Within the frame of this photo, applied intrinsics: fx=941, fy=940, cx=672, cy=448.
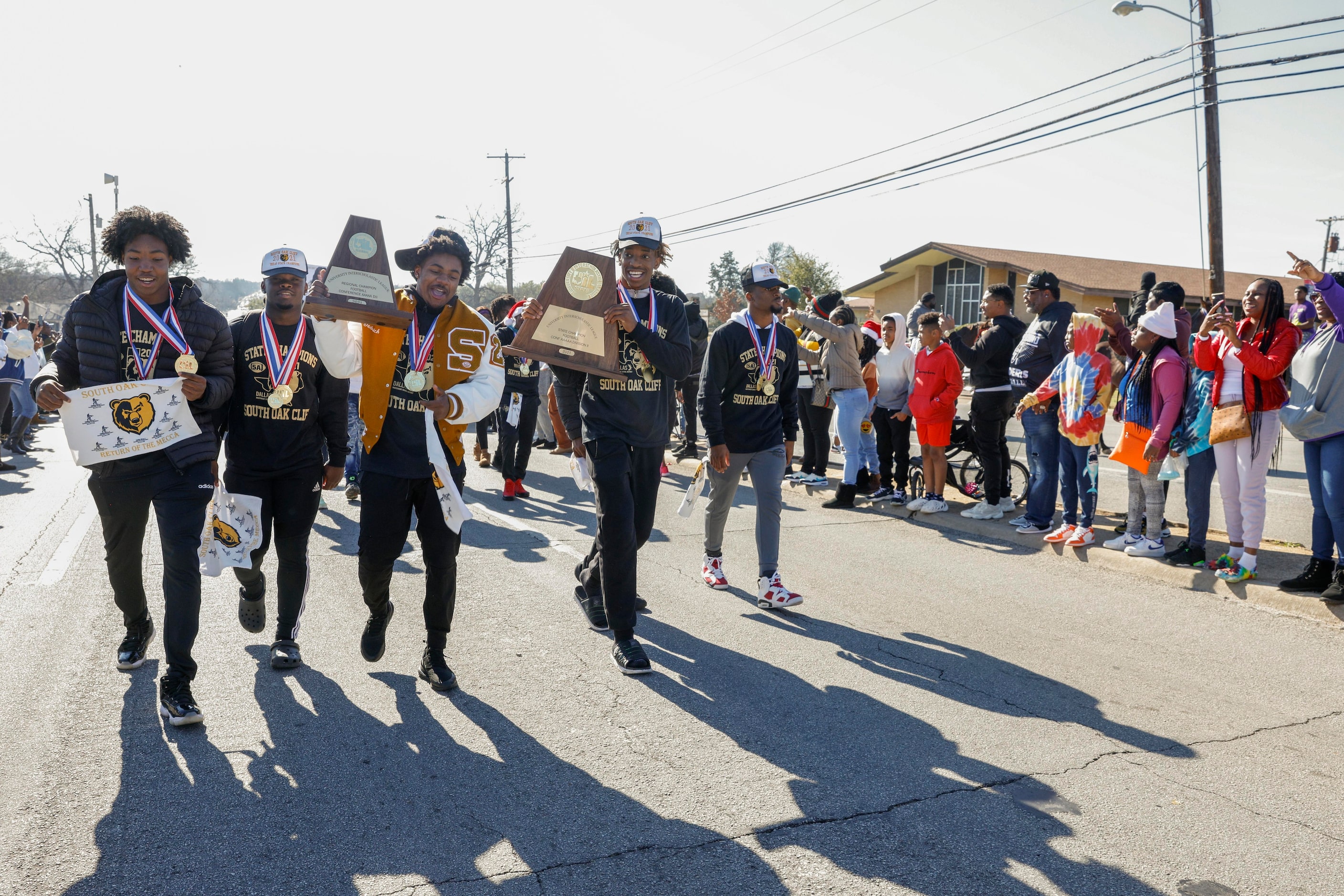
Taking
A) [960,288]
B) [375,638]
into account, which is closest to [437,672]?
[375,638]

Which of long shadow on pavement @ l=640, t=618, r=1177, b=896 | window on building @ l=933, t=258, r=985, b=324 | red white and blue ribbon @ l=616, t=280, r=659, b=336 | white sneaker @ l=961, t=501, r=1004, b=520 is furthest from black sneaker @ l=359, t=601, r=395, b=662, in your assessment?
window on building @ l=933, t=258, r=985, b=324

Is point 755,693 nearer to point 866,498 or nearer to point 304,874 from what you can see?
point 304,874

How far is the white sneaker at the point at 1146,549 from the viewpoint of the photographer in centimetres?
726

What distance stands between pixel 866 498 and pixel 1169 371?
3864 mm

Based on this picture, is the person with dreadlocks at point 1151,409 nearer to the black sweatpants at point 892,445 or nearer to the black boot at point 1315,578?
the black boot at point 1315,578

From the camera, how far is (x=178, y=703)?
164 inches

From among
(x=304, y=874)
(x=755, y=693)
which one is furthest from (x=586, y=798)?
(x=755, y=693)

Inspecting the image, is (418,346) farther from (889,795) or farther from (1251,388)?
(1251,388)

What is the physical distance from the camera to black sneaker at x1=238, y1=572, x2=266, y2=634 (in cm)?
518

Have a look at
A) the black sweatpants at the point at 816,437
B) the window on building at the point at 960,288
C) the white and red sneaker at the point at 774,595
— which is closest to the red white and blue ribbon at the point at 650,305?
the white and red sneaker at the point at 774,595

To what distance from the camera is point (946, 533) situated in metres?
8.76

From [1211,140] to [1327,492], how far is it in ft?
45.6

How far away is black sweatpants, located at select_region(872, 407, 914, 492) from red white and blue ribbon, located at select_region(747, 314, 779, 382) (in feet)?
13.1

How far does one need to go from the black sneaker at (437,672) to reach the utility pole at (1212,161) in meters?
16.8
